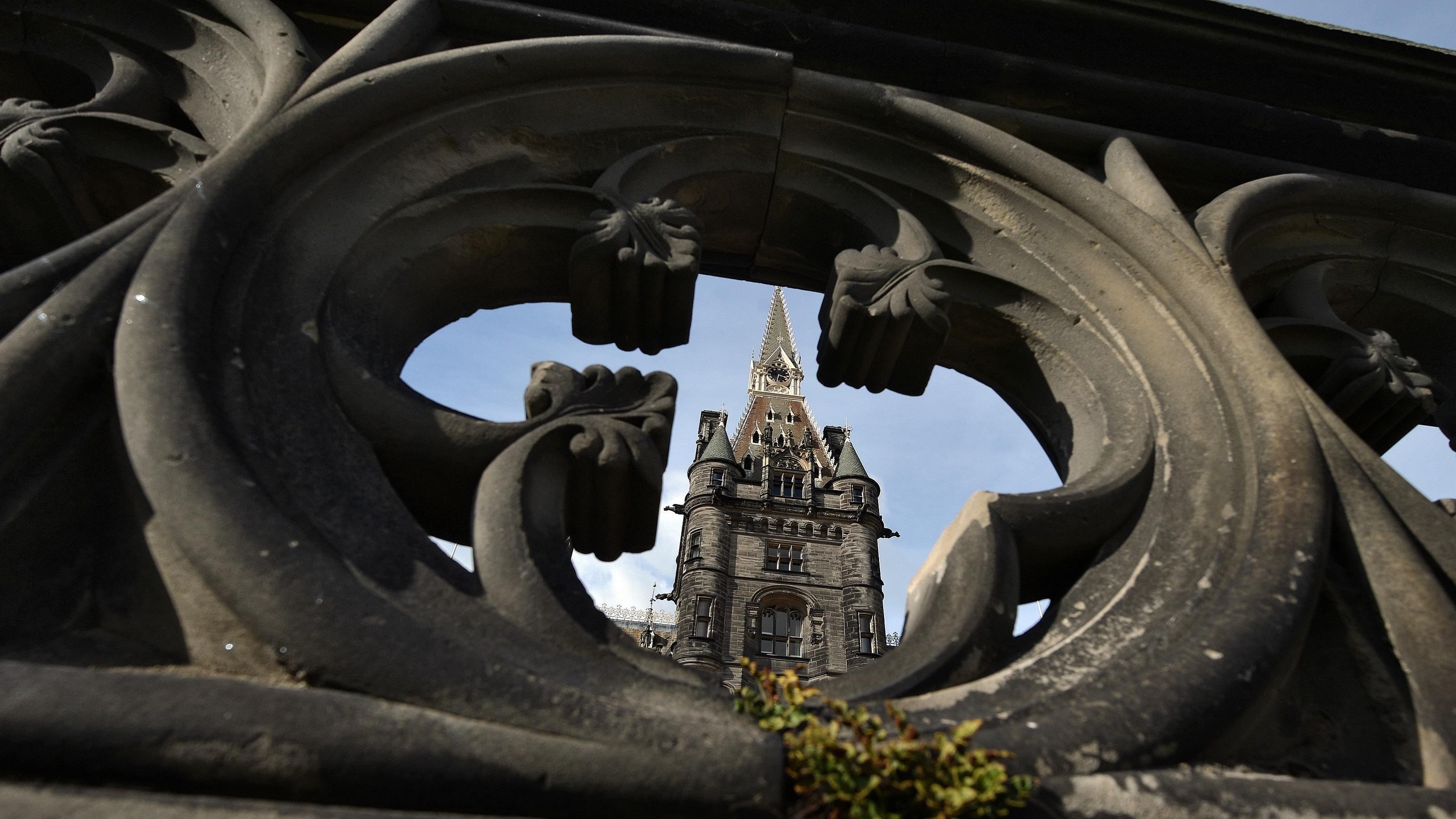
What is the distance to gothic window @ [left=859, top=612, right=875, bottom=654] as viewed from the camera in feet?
105

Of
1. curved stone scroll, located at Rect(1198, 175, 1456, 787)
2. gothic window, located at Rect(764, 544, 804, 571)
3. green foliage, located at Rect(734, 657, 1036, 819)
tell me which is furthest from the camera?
gothic window, located at Rect(764, 544, 804, 571)

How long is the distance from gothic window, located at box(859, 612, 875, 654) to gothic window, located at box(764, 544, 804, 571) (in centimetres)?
340

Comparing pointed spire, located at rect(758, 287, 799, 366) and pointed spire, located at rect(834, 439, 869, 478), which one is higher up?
pointed spire, located at rect(758, 287, 799, 366)

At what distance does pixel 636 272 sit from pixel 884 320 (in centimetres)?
59

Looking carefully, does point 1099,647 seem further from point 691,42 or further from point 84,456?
point 691,42

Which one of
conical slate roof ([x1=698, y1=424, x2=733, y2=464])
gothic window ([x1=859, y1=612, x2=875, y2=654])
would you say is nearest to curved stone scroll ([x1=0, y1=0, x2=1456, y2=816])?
gothic window ([x1=859, y1=612, x2=875, y2=654])

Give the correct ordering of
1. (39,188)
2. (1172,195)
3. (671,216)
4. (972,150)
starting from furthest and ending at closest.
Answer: (1172,195) → (972,150) → (671,216) → (39,188)

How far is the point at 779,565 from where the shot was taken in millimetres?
35656

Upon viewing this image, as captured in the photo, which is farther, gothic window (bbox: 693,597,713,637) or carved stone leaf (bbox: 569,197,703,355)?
gothic window (bbox: 693,597,713,637)

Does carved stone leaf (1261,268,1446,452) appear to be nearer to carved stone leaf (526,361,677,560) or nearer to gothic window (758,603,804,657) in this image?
carved stone leaf (526,361,677,560)

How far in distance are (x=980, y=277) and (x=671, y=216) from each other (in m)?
0.78

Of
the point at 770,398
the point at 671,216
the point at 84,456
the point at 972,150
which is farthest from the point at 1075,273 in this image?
the point at 770,398

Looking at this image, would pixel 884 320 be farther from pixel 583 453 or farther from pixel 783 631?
pixel 783 631

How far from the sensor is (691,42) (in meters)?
2.43
